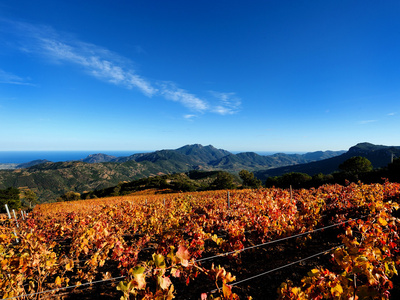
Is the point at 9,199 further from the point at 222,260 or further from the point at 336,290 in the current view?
the point at 336,290

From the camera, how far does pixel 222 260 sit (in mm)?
5379

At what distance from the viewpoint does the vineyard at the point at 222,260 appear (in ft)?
6.95

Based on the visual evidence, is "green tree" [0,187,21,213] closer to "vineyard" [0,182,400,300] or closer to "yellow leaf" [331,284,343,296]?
"vineyard" [0,182,400,300]

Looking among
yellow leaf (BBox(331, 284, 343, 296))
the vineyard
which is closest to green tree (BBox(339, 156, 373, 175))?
the vineyard

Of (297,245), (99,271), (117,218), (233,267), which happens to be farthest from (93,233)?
(297,245)

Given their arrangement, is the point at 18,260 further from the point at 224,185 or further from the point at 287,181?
the point at 287,181

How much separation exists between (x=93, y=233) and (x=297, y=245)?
5924mm

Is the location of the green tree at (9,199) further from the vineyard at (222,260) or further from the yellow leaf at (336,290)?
the yellow leaf at (336,290)

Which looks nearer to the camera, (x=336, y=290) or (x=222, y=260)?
(x=336, y=290)

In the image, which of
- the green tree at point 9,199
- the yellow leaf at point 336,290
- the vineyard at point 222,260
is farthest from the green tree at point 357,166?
the green tree at point 9,199

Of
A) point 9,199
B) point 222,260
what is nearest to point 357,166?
point 222,260

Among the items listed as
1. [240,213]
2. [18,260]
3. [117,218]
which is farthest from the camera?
[117,218]

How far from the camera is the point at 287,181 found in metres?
57.4

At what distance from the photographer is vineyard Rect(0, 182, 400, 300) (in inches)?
83.4
